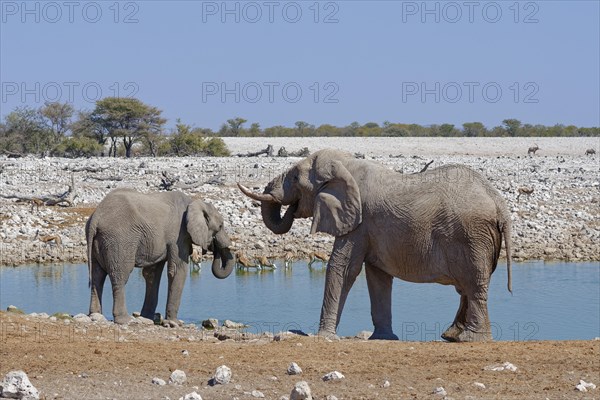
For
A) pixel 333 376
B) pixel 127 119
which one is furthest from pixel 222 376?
pixel 127 119

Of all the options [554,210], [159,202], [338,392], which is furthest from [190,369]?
[554,210]

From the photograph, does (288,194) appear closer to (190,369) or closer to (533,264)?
(190,369)

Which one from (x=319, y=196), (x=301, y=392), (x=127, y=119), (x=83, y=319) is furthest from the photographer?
(x=127, y=119)

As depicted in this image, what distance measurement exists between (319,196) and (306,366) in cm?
310

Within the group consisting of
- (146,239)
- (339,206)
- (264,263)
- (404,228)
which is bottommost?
(264,263)

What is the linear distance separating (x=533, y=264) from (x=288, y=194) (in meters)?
11.3

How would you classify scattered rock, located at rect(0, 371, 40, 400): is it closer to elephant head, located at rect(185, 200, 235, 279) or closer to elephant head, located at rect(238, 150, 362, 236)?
elephant head, located at rect(238, 150, 362, 236)

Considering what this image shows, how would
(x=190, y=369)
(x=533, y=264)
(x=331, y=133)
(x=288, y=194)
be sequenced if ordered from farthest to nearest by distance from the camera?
(x=331, y=133), (x=533, y=264), (x=288, y=194), (x=190, y=369)

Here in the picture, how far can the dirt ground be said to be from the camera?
29.4ft

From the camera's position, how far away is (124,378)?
9.44 m

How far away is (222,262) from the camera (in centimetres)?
1672

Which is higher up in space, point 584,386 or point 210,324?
point 584,386

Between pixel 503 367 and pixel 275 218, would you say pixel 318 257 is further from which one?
pixel 503 367

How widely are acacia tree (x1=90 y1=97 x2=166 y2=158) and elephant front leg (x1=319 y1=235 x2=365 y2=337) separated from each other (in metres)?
39.1
